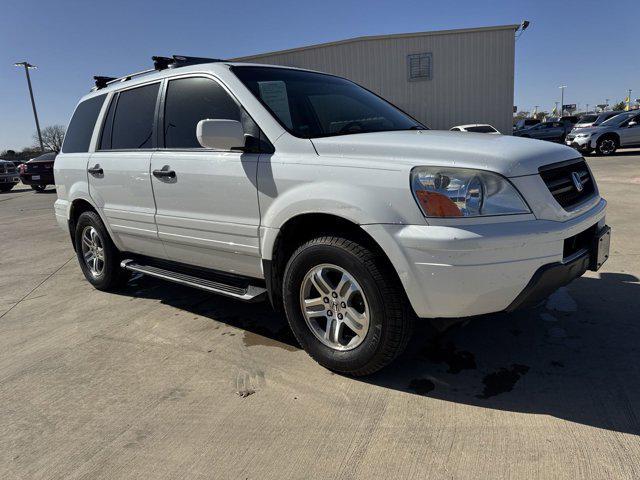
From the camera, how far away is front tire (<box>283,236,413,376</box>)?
8.03ft

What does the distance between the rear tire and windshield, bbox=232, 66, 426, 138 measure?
17.6 metres

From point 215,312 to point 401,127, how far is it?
2.06m

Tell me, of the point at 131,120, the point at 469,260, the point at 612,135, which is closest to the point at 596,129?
the point at 612,135

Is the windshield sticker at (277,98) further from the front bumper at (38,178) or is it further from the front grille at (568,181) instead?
the front bumper at (38,178)

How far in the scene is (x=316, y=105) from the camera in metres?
3.26

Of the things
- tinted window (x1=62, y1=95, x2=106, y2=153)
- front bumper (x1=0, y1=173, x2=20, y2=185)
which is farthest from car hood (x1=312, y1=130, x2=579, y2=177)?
front bumper (x1=0, y1=173, x2=20, y2=185)

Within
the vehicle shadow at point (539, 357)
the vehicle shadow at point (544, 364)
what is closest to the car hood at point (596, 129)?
the vehicle shadow at point (539, 357)

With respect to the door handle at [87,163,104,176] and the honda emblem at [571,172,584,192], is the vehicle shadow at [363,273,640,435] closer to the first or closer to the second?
the honda emblem at [571,172,584,192]

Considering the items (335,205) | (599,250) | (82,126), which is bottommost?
(599,250)

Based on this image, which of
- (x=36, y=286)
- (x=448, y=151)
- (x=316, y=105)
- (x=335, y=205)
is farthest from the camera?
(x=36, y=286)

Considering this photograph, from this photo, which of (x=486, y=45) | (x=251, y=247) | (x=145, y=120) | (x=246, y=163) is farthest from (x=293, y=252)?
(x=486, y=45)

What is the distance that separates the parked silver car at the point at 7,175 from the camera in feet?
64.1

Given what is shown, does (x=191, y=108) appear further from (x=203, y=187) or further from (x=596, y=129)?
(x=596, y=129)

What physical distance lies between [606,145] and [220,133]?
1926 centimetres
